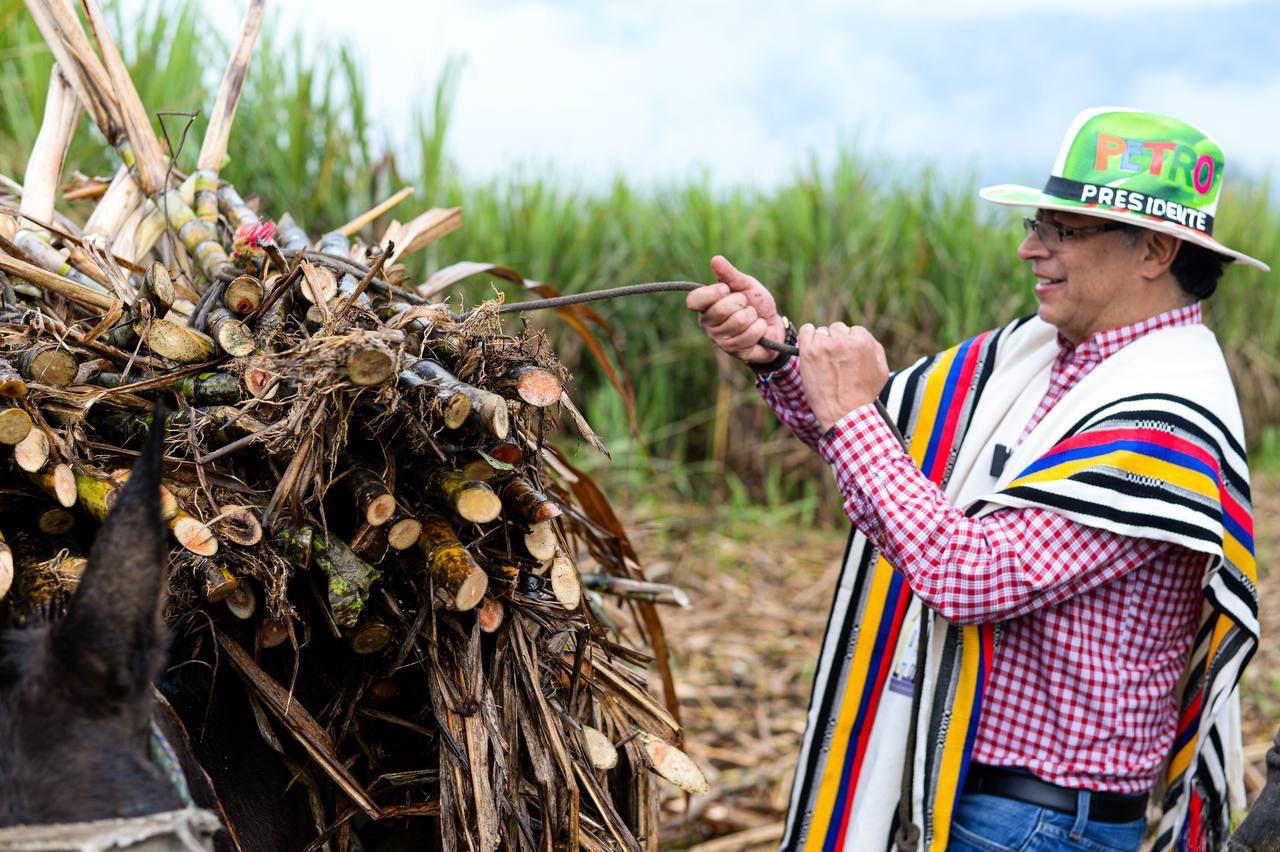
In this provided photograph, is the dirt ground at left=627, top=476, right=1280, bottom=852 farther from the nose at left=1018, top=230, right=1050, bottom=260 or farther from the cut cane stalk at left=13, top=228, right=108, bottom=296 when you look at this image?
the cut cane stalk at left=13, top=228, right=108, bottom=296

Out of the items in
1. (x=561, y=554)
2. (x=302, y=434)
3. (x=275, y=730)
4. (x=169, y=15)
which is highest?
(x=169, y=15)

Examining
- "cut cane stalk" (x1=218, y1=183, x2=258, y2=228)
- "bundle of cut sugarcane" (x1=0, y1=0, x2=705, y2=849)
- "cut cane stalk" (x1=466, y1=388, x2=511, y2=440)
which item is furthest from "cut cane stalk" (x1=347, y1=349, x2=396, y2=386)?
"cut cane stalk" (x1=218, y1=183, x2=258, y2=228)

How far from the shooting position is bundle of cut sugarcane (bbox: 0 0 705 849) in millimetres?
1502

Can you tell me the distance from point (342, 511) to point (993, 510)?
1.25 m

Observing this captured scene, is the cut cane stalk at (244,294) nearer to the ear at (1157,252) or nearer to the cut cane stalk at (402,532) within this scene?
the cut cane stalk at (402,532)

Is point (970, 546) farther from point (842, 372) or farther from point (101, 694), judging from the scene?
point (101, 694)

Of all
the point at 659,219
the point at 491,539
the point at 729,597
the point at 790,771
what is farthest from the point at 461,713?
the point at 659,219

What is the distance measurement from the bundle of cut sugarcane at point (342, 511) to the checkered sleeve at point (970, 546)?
1.98 ft

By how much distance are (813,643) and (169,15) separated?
4.47 meters

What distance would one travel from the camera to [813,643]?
5.74 meters

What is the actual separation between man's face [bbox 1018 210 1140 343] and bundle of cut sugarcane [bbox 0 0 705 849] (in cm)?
123

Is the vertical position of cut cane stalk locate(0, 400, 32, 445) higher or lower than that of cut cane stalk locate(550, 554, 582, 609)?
higher

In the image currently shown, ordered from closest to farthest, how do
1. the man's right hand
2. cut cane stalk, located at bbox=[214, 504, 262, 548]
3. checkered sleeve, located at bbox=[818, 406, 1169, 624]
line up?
cut cane stalk, located at bbox=[214, 504, 262, 548] → checkered sleeve, located at bbox=[818, 406, 1169, 624] → the man's right hand

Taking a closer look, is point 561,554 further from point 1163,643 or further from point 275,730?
point 1163,643
